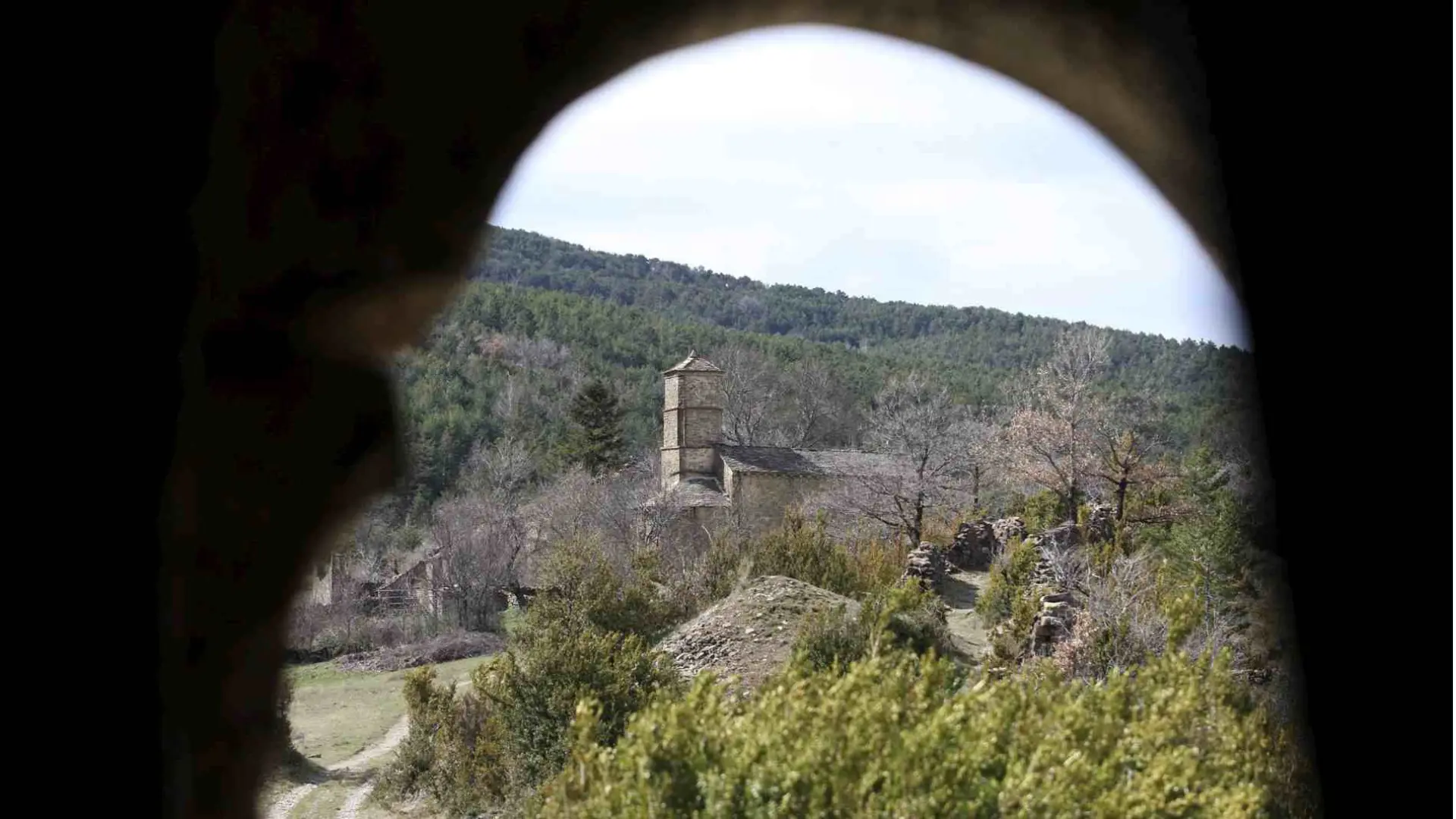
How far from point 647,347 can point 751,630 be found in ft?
110

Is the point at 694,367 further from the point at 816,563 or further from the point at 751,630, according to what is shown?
the point at 751,630

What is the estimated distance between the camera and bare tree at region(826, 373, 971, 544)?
22297mm

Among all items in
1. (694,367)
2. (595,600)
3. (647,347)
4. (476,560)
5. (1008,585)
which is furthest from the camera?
(647,347)

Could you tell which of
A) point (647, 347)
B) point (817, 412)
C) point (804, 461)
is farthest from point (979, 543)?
point (647, 347)

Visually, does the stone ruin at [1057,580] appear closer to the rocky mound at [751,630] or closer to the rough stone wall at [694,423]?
the rocky mound at [751,630]

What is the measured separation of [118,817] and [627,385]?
1473 inches

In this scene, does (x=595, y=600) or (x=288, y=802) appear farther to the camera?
(x=595, y=600)

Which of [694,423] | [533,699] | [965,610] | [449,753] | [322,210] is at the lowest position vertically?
[449,753]

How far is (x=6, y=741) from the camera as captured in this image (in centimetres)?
159

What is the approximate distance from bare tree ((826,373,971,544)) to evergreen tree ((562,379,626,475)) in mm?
6818

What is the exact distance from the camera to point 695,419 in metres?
25.0

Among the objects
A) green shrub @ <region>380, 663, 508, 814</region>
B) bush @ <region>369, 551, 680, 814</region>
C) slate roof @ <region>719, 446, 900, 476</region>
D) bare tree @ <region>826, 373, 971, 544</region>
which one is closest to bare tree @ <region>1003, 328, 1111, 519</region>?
bare tree @ <region>826, 373, 971, 544</region>

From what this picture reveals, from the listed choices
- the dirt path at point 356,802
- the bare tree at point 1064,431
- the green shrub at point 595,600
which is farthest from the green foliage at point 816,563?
the dirt path at point 356,802

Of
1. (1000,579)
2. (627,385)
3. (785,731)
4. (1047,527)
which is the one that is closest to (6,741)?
(785,731)
